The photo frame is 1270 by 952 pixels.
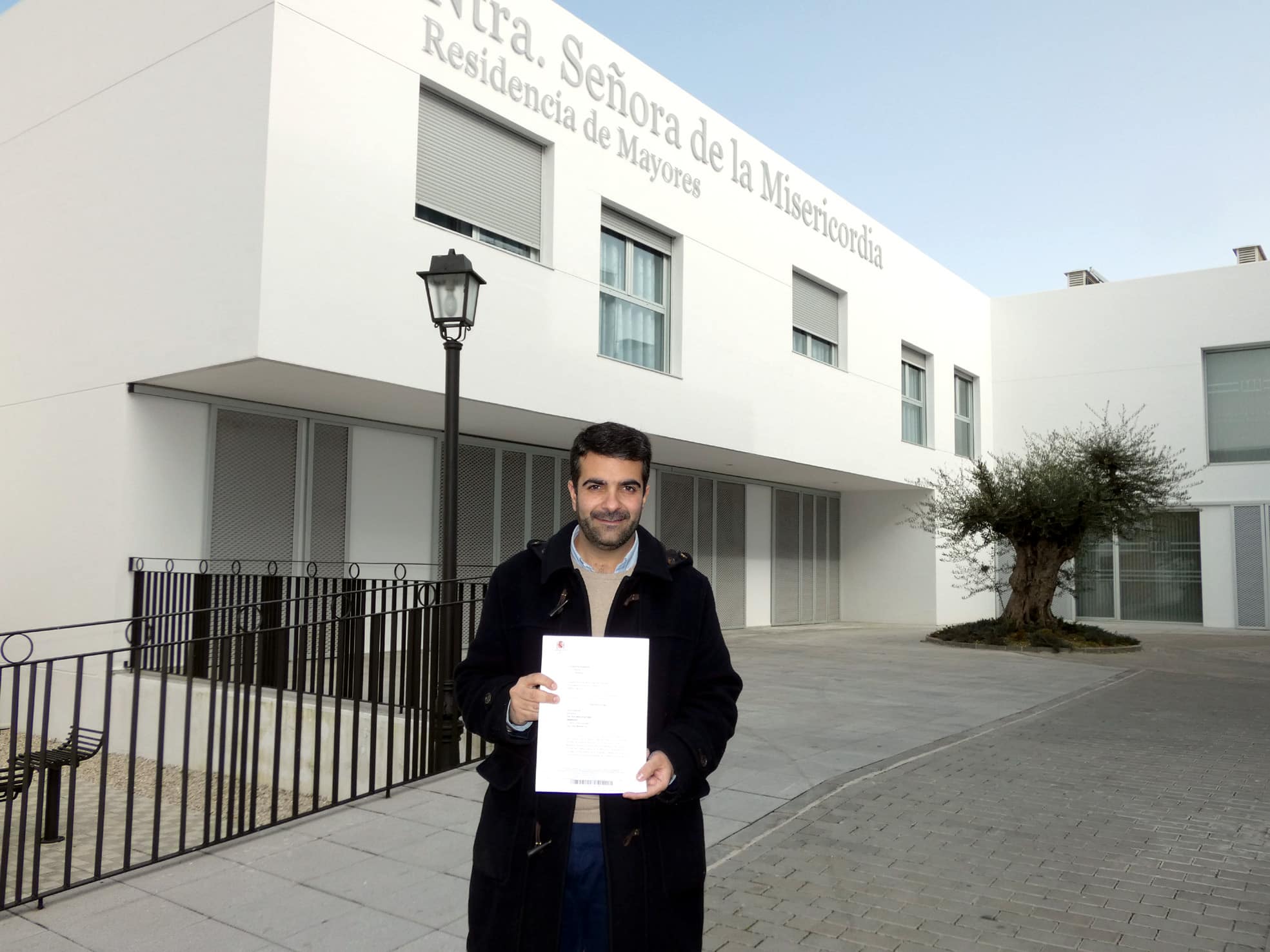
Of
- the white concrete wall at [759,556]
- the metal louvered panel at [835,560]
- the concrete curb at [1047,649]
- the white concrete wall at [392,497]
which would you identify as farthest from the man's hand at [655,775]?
the metal louvered panel at [835,560]

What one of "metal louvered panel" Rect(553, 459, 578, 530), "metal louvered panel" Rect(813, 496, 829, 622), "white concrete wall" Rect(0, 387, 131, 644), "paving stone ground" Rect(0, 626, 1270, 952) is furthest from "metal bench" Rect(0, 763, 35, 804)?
"metal louvered panel" Rect(813, 496, 829, 622)

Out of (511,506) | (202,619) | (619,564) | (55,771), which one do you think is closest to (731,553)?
(511,506)

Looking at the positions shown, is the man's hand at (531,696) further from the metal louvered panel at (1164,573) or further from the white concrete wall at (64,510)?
the metal louvered panel at (1164,573)

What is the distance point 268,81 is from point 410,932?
6.91 m

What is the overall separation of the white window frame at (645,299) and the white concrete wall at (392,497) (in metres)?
2.59

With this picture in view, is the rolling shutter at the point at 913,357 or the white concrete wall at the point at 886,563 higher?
the rolling shutter at the point at 913,357

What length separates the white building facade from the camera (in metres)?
8.30

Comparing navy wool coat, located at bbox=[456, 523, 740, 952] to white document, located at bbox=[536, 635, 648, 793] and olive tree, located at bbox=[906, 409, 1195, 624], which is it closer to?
white document, located at bbox=[536, 635, 648, 793]

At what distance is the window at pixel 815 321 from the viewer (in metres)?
15.3

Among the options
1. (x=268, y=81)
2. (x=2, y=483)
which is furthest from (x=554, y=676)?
(x=2, y=483)

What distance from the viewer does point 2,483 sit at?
995cm

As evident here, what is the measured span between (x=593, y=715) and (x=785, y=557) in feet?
55.6

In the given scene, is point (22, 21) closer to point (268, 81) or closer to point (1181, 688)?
point (268, 81)

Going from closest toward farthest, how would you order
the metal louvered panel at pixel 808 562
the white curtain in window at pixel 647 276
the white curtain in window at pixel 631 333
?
1. the white curtain in window at pixel 631 333
2. the white curtain in window at pixel 647 276
3. the metal louvered panel at pixel 808 562
